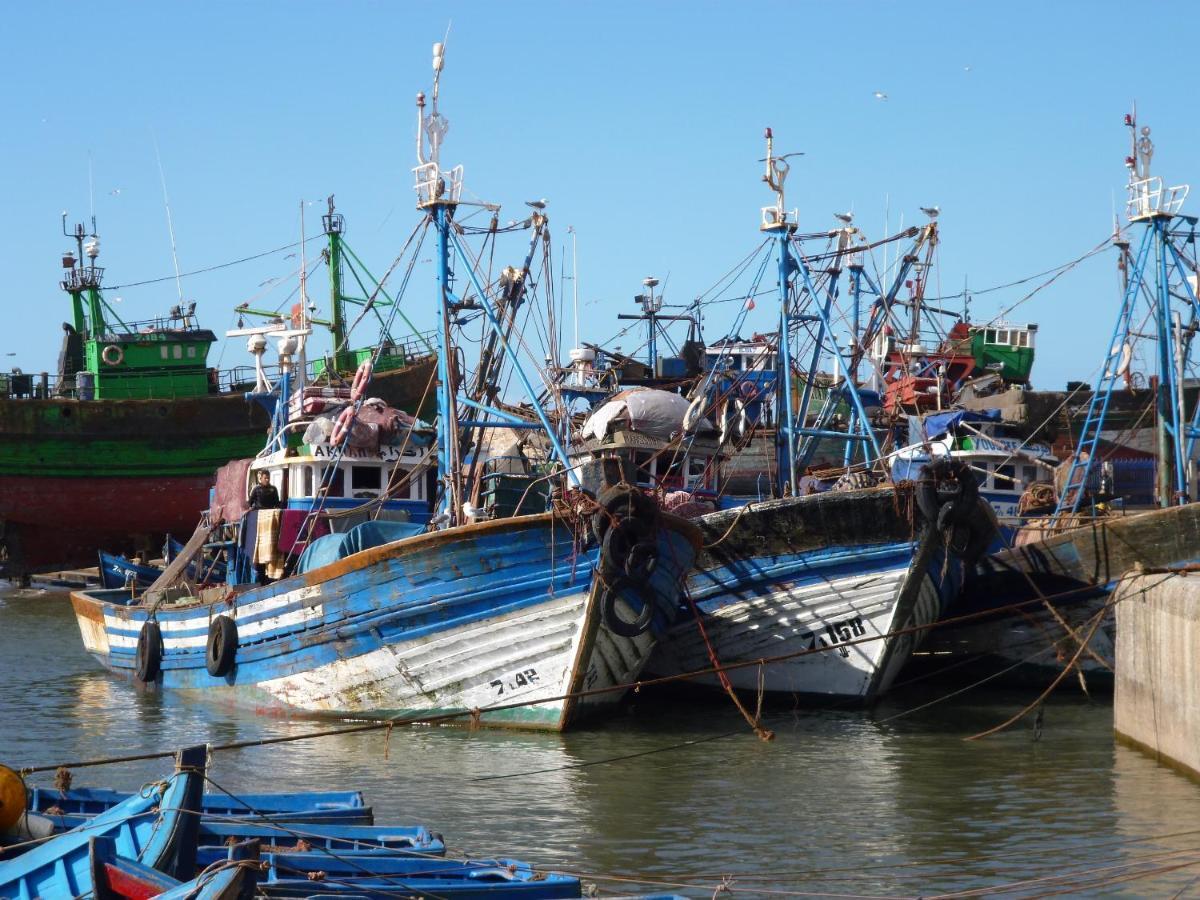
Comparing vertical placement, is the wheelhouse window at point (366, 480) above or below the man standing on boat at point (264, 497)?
above

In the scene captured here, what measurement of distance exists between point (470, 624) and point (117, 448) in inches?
1232

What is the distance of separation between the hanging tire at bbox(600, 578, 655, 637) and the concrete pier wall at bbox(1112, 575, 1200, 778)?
4502mm

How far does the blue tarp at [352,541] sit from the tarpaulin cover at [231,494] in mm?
4134

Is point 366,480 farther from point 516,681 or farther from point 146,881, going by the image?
point 146,881

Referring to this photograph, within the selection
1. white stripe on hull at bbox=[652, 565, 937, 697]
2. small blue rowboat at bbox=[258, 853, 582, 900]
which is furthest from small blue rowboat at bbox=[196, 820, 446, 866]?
white stripe on hull at bbox=[652, 565, 937, 697]

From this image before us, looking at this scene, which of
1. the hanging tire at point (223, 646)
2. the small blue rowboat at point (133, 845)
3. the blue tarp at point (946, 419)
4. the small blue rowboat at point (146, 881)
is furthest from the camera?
the blue tarp at point (946, 419)

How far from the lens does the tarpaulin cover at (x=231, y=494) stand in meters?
21.7

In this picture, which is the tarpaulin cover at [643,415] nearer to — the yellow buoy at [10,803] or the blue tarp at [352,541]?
the blue tarp at [352,541]

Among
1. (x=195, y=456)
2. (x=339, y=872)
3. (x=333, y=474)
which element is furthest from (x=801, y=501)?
(x=195, y=456)

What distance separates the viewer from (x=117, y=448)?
44188 millimetres

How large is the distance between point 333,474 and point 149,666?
373 centimetres

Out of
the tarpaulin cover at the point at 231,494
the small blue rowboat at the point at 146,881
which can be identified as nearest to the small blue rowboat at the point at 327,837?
the small blue rowboat at the point at 146,881

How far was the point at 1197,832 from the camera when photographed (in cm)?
1125

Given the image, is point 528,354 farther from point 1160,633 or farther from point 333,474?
point 1160,633
